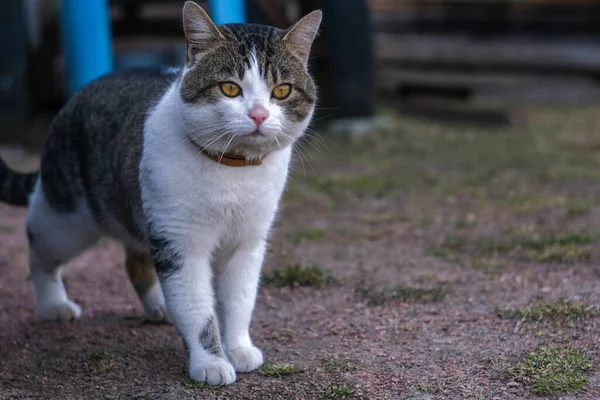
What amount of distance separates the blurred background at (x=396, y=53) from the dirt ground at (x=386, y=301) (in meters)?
1.65

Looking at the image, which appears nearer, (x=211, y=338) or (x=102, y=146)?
(x=211, y=338)

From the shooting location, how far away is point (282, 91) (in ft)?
9.96

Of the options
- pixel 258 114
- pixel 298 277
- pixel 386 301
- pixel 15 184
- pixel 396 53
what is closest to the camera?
pixel 258 114

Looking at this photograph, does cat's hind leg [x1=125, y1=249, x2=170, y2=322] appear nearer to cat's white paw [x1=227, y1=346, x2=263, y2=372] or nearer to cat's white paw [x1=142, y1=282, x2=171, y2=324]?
cat's white paw [x1=142, y1=282, x2=171, y2=324]

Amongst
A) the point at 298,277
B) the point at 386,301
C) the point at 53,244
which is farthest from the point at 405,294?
the point at 53,244

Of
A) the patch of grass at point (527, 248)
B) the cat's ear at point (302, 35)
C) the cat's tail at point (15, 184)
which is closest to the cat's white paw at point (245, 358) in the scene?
the cat's ear at point (302, 35)

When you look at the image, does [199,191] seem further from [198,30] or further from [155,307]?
[155,307]

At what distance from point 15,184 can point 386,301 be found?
1.79 metres

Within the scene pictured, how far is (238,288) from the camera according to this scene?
3248 mm

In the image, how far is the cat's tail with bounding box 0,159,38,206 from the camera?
4.05 metres

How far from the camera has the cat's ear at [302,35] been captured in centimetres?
315

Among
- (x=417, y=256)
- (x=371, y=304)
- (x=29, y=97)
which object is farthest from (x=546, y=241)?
(x=29, y=97)

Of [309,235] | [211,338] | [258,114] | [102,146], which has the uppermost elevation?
[258,114]

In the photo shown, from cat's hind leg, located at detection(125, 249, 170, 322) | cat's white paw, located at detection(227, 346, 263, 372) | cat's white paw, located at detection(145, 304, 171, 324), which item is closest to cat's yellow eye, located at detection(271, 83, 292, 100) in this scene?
cat's white paw, located at detection(227, 346, 263, 372)
